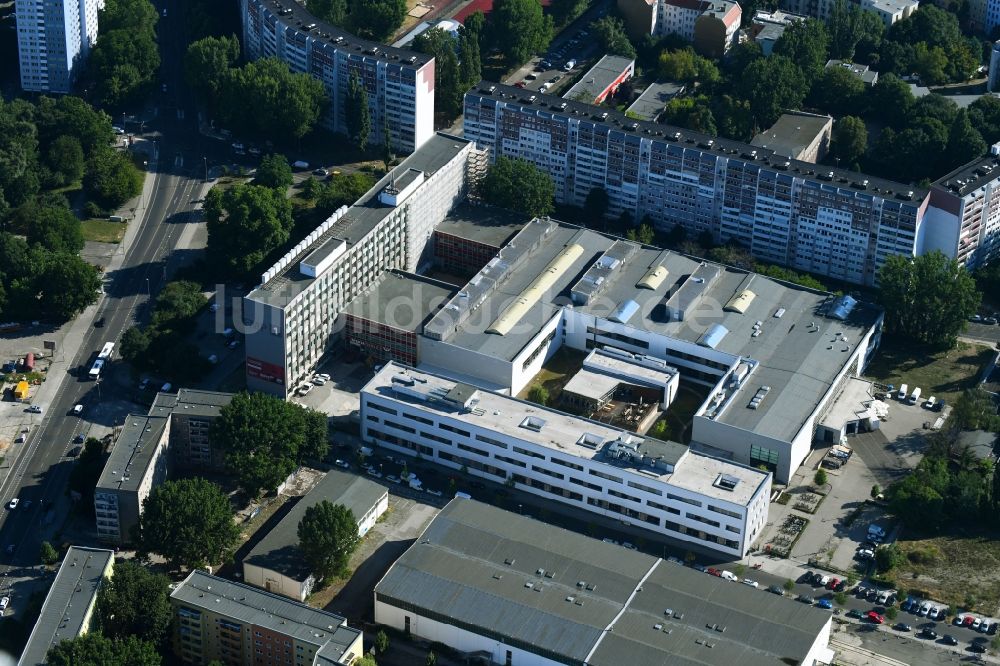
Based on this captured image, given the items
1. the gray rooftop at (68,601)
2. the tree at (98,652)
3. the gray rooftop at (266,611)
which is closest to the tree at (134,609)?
the gray rooftop at (68,601)

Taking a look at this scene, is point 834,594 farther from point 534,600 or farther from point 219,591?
point 219,591

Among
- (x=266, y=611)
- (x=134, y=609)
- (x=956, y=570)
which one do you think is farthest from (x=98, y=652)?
(x=956, y=570)

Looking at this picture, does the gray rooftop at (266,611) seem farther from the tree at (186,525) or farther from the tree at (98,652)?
the tree at (98,652)

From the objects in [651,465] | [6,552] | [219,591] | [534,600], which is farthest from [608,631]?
[6,552]

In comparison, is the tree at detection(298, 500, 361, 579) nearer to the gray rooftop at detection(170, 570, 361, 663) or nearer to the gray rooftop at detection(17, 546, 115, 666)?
the gray rooftop at detection(170, 570, 361, 663)

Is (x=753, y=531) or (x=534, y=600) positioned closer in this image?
(x=534, y=600)

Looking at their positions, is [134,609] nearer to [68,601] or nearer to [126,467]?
[68,601]
